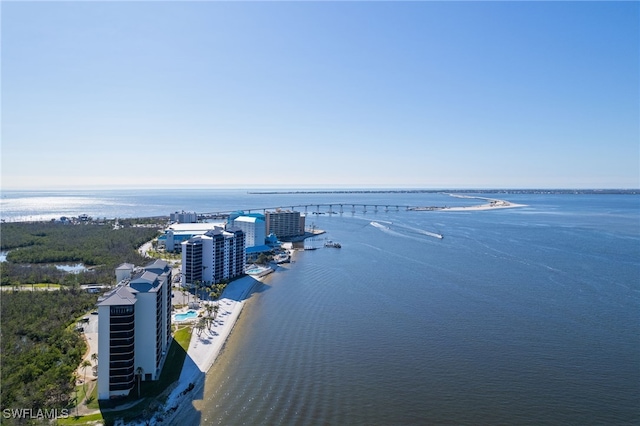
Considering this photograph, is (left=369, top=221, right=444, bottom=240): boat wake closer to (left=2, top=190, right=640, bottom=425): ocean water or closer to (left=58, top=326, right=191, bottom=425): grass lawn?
(left=2, top=190, right=640, bottom=425): ocean water

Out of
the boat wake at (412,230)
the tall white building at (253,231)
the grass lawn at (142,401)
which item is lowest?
the grass lawn at (142,401)

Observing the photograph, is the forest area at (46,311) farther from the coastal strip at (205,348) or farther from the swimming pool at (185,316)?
the swimming pool at (185,316)

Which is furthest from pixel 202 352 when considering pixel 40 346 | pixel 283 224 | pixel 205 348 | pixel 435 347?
pixel 283 224

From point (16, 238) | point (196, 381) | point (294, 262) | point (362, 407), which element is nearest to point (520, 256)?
point (294, 262)

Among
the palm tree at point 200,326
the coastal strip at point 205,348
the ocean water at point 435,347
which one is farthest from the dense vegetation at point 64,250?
the ocean water at point 435,347

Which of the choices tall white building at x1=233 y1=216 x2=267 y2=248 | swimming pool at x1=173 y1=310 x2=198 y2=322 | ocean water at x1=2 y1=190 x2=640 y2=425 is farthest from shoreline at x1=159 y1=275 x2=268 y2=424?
tall white building at x1=233 y1=216 x2=267 y2=248

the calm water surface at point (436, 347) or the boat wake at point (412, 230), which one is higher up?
the boat wake at point (412, 230)

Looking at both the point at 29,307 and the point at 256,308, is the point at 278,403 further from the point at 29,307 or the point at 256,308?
the point at 29,307
